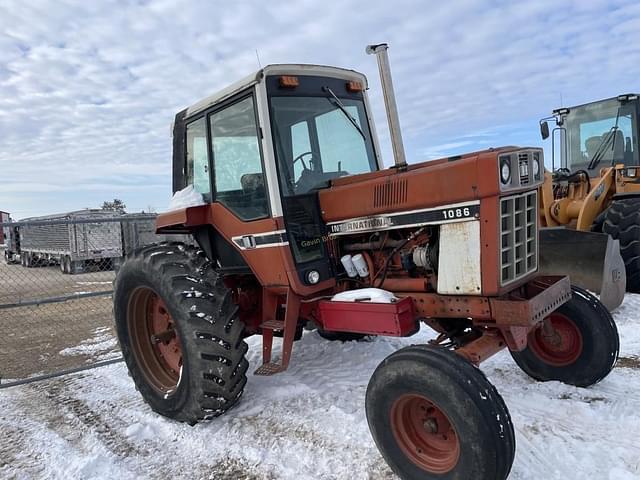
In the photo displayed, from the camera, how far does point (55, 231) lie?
17.8 metres

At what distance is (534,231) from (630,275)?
175 inches

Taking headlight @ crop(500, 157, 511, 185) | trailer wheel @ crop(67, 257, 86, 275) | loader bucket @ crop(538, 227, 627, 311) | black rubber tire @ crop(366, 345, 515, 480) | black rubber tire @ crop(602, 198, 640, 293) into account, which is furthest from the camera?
trailer wheel @ crop(67, 257, 86, 275)

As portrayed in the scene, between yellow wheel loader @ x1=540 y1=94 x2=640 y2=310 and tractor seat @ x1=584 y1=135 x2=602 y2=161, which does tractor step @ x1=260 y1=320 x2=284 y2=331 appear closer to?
yellow wheel loader @ x1=540 y1=94 x2=640 y2=310

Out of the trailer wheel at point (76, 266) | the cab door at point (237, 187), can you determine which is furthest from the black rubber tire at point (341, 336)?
the trailer wheel at point (76, 266)

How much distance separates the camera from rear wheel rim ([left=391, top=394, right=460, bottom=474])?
2.83 meters

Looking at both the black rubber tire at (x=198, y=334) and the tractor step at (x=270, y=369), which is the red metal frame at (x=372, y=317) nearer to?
the tractor step at (x=270, y=369)

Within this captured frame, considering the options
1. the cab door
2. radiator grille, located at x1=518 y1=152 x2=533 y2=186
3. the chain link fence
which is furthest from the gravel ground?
radiator grille, located at x1=518 y1=152 x2=533 y2=186

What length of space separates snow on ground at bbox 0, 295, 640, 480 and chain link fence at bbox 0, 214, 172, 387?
1074mm

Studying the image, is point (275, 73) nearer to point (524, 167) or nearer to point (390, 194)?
point (390, 194)

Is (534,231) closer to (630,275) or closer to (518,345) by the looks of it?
(518,345)

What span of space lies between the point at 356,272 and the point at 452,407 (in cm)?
134

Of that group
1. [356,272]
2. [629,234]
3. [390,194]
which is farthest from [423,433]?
[629,234]

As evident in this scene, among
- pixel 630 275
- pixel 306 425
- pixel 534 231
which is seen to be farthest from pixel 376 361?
pixel 630 275

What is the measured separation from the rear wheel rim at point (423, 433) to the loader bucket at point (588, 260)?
3.62 metres
